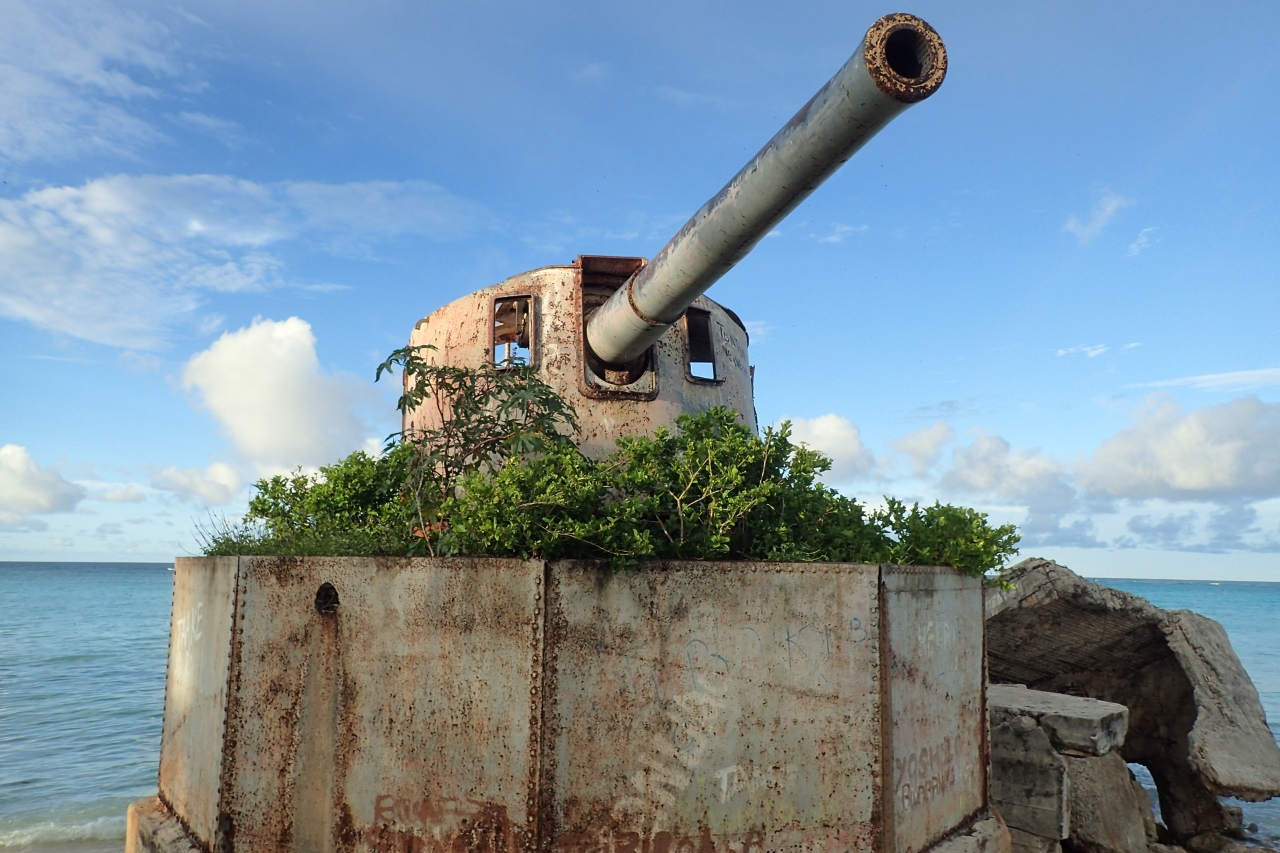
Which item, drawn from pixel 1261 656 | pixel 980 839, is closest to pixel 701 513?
pixel 980 839

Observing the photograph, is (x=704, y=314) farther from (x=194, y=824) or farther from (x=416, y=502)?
(x=194, y=824)

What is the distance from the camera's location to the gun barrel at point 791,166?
371 centimetres

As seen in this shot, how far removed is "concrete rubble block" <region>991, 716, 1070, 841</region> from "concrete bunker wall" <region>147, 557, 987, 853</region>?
2.48 metres

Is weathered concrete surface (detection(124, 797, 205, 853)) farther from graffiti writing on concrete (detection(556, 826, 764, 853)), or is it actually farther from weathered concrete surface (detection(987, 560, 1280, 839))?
weathered concrete surface (detection(987, 560, 1280, 839))

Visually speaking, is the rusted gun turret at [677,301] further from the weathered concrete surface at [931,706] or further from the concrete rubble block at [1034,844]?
the concrete rubble block at [1034,844]

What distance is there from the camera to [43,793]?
12.3 metres

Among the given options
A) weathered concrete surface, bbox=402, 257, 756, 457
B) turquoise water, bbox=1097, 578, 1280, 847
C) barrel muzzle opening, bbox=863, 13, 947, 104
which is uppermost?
barrel muzzle opening, bbox=863, 13, 947, 104

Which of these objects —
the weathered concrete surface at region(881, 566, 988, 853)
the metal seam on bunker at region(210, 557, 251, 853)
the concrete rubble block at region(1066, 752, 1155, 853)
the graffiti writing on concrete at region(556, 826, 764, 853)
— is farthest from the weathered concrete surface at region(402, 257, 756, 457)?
the concrete rubble block at region(1066, 752, 1155, 853)

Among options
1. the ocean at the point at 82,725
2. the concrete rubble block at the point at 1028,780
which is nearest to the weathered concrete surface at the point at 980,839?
the concrete rubble block at the point at 1028,780

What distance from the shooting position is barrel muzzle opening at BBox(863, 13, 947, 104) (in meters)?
3.68

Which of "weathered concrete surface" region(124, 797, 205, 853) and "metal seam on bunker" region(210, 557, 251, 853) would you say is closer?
"metal seam on bunker" region(210, 557, 251, 853)

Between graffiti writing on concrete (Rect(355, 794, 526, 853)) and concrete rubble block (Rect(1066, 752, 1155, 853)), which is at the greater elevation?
graffiti writing on concrete (Rect(355, 794, 526, 853))

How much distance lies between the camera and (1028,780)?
7.22m

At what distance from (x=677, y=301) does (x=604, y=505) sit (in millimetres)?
1367
